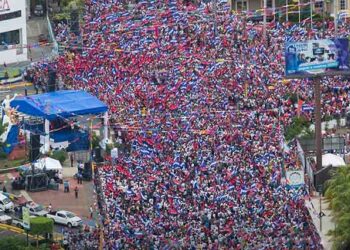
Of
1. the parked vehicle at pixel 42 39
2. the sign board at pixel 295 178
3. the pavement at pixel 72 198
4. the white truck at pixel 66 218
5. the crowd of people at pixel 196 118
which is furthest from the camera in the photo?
the parked vehicle at pixel 42 39

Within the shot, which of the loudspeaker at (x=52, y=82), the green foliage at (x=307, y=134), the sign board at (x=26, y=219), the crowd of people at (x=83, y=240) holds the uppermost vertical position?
the loudspeaker at (x=52, y=82)

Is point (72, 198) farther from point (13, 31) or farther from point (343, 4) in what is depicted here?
point (343, 4)


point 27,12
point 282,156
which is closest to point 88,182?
point 282,156

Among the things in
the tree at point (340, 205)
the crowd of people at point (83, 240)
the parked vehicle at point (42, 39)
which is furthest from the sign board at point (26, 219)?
the parked vehicle at point (42, 39)

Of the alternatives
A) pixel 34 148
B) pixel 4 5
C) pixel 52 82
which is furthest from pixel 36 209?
pixel 4 5

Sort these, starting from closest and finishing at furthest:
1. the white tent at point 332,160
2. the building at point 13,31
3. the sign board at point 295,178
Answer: the sign board at point 295,178
the white tent at point 332,160
the building at point 13,31

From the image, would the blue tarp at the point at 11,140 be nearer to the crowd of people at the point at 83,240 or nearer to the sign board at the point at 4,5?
the crowd of people at the point at 83,240

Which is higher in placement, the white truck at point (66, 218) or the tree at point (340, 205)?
the tree at point (340, 205)

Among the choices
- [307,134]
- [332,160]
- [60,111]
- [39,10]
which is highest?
[39,10]
